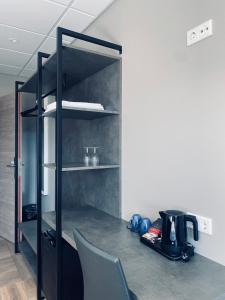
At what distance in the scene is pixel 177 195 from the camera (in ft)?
4.62

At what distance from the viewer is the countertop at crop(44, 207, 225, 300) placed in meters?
0.91

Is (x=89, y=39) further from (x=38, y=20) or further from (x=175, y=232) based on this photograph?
(x=175, y=232)

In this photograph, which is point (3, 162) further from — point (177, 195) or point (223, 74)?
point (223, 74)

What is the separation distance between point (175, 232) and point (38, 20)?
2.22 m

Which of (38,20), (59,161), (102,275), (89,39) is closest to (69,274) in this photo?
(59,161)

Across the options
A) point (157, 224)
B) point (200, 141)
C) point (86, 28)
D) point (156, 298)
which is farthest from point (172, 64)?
point (86, 28)

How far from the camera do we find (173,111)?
1.43 metres

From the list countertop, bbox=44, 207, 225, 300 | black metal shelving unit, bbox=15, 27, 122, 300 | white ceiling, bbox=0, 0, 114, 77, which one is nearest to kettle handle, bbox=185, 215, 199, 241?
countertop, bbox=44, 207, 225, 300

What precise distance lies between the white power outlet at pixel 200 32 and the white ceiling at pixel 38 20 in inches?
40.0

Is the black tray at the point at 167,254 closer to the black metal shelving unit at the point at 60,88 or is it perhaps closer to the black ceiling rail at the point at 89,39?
the black metal shelving unit at the point at 60,88

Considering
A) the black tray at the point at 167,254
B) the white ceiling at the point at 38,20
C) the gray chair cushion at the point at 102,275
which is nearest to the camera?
the gray chair cushion at the point at 102,275

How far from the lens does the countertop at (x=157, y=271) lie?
911 mm

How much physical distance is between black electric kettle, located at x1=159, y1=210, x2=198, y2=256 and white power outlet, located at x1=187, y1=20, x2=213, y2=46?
923 millimetres

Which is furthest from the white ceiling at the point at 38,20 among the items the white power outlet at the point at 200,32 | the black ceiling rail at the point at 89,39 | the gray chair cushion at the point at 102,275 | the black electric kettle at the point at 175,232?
the gray chair cushion at the point at 102,275
